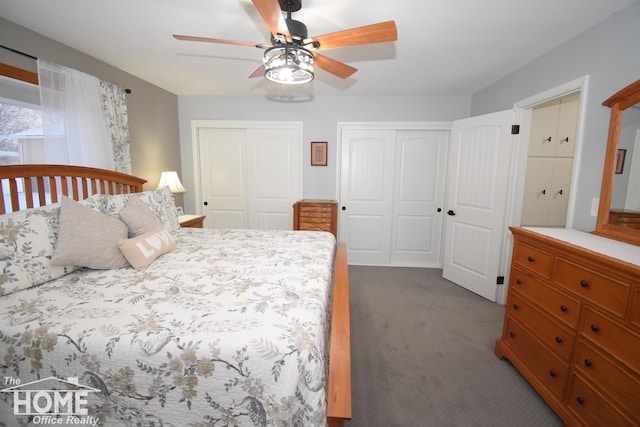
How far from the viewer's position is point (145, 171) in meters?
3.13

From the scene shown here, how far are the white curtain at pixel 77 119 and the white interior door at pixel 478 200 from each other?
379cm

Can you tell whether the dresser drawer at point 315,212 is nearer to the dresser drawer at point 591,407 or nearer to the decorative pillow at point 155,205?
the decorative pillow at point 155,205

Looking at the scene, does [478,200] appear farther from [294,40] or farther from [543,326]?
[294,40]

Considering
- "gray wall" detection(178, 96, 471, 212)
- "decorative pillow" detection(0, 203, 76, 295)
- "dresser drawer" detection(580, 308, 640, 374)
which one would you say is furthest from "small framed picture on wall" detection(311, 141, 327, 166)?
"dresser drawer" detection(580, 308, 640, 374)

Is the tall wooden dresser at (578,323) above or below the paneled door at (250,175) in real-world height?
below

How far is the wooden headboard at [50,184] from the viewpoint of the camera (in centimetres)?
161

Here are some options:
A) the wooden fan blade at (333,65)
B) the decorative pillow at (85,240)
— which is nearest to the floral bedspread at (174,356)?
the decorative pillow at (85,240)

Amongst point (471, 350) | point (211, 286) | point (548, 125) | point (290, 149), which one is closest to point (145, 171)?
point (290, 149)

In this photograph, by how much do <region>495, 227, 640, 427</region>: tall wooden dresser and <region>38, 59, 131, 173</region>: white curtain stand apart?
11.7ft

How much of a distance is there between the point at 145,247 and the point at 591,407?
2.55 meters

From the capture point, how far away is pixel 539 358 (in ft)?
5.24

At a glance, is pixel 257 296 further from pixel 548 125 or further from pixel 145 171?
pixel 548 125

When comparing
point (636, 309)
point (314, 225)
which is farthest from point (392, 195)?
point (636, 309)

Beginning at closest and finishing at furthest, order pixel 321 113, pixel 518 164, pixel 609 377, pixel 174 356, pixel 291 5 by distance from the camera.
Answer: pixel 174 356 < pixel 609 377 < pixel 291 5 < pixel 518 164 < pixel 321 113
